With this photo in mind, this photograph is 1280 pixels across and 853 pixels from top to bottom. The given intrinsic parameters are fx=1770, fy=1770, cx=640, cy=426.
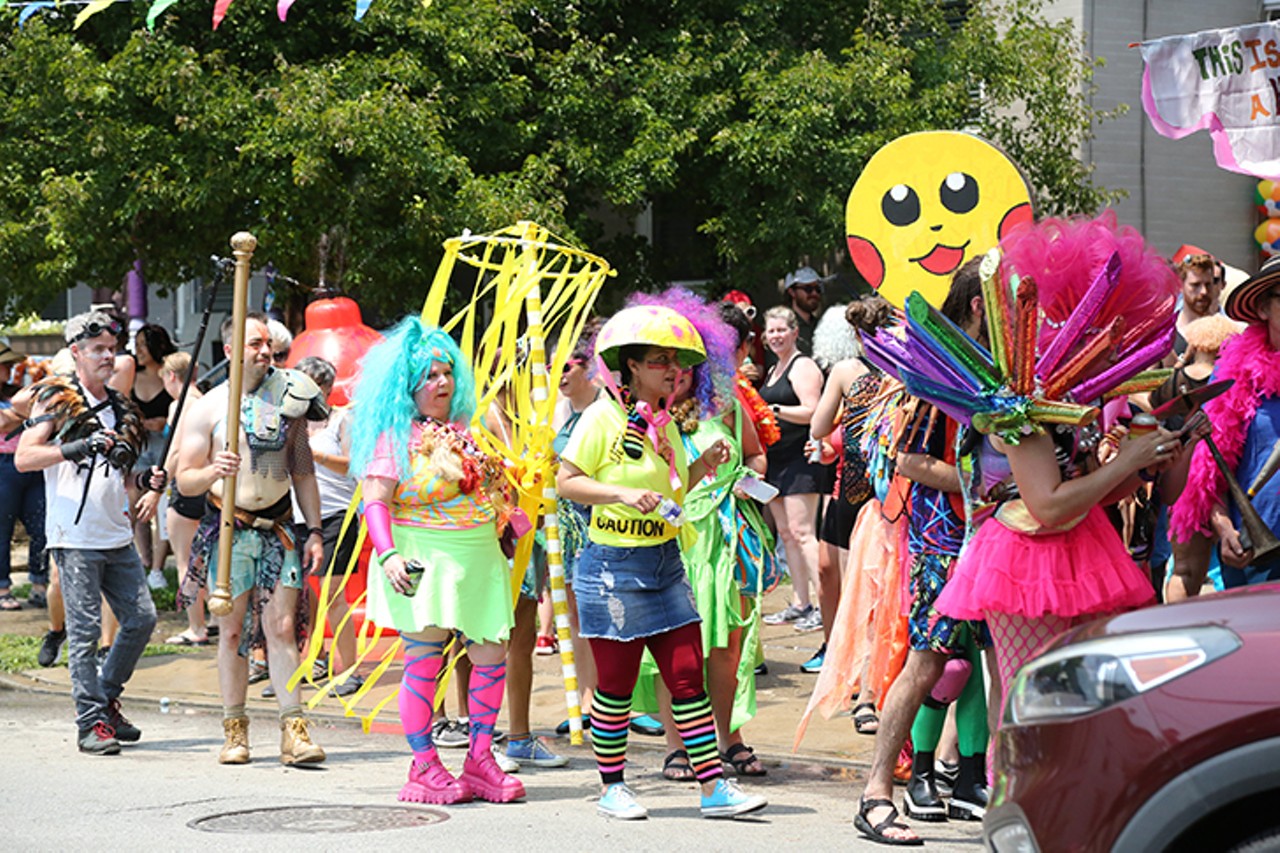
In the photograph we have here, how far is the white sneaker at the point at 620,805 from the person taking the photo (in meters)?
6.36

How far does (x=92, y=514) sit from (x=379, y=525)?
2.15 meters

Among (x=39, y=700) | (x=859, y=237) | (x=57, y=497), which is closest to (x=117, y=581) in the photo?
(x=57, y=497)

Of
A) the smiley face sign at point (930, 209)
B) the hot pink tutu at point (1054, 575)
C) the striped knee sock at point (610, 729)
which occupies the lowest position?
the striped knee sock at point (610, 729)

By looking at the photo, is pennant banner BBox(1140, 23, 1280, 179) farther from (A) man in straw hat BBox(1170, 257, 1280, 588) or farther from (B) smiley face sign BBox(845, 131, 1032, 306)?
(A) man in straw hat BBox(1170, 257, 1280, 588)

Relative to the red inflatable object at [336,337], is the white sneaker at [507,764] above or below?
below

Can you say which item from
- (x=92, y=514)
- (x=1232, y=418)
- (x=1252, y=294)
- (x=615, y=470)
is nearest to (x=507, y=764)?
(x=615, y=470)

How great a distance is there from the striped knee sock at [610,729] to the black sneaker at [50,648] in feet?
17.2

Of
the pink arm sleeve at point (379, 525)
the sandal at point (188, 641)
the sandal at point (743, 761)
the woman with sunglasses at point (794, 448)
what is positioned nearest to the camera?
the pink arm sleeve at point (379, 525)

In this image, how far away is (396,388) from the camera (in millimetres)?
6855

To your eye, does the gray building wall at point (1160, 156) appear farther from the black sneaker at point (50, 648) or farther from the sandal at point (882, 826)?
the sandal at point (882, 826)

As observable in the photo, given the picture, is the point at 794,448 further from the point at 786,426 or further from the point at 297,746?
the point at 297,746

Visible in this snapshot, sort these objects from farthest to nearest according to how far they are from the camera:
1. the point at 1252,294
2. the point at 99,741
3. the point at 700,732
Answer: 1. the point at 99,741
2. the point at 700,732
3. the point at 1252,294

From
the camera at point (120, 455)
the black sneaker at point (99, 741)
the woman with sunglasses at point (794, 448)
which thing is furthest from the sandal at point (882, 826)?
the camera at point (120, 455)

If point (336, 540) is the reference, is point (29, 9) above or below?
above
